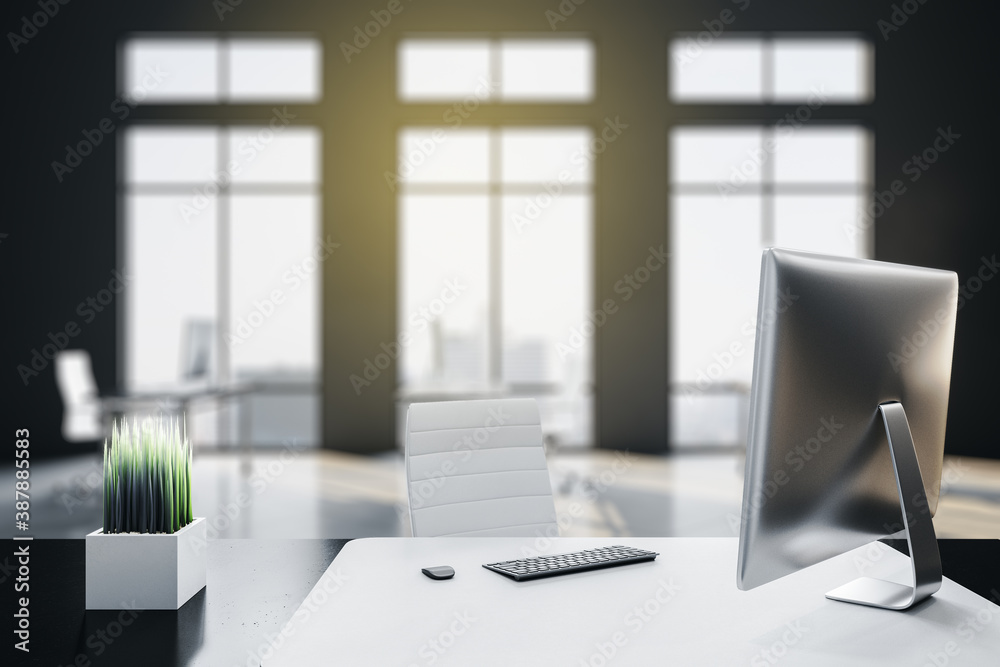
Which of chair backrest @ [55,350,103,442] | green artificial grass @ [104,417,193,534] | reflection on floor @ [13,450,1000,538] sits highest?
green artificial grass @ [104,417,193,534]

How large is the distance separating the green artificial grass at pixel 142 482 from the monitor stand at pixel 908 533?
1113mm

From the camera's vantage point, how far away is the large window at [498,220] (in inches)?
273

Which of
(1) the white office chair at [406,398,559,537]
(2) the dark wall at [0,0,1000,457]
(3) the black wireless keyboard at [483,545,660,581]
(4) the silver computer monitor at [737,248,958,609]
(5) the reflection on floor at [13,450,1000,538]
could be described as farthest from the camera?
(2) the dark wall at [0,0,1000,457]

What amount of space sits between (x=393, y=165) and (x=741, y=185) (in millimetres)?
3255

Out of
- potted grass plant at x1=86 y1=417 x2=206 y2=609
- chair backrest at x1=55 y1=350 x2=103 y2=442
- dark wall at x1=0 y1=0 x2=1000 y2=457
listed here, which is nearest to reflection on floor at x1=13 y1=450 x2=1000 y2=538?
chair backrest at x1=55 y1=350 x2=103 y2=442

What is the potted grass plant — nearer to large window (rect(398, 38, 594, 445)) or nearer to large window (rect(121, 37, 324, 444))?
large window (rect(398, 38, 594, 445))

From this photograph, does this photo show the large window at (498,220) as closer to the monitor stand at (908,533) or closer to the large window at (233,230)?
the large window at (233,230)

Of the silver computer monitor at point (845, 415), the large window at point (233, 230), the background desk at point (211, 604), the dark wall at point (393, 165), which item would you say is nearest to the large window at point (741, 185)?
the dark wall at point (393, 165)

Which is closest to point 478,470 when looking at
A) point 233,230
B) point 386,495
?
point 386,495

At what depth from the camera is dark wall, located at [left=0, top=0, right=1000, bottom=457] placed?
264 inches

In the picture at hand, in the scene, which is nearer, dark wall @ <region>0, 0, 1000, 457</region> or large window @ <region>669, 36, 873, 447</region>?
dark wall @ <region>0, 0, 1000, 457</region>

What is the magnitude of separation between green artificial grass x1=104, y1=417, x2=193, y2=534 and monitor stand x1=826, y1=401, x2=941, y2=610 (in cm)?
111

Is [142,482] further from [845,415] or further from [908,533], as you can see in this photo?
[908,533]

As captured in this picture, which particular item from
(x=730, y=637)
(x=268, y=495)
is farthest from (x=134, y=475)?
(x=268, y=495)
